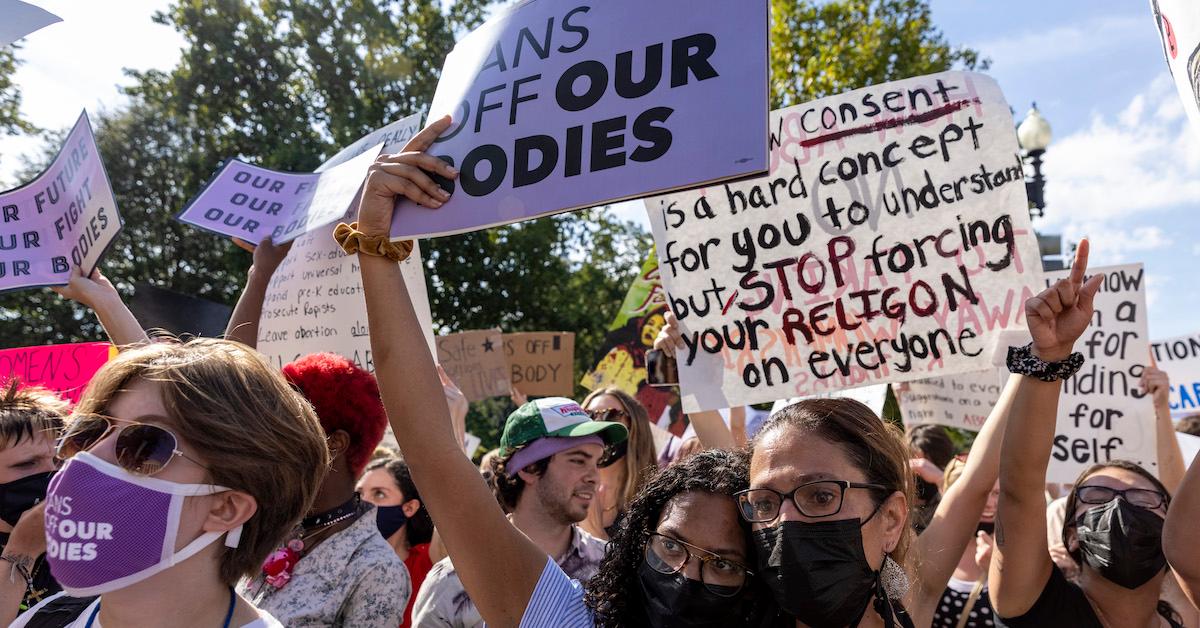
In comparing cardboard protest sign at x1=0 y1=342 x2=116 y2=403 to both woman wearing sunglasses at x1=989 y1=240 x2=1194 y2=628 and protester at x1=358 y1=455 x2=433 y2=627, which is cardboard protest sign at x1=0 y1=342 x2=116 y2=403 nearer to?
protester at x1=358 y1=455 x2=433 y2=627

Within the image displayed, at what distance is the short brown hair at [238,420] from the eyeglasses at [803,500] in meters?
1.02

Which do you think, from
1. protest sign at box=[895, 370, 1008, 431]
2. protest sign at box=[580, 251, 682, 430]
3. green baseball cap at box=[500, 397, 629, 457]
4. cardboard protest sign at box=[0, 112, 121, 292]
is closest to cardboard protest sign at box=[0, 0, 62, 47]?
cardboard protest sign at box=[0, 112, 121, 292]

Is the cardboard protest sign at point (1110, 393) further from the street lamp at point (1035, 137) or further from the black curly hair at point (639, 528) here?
the street lamp at point (1035, 137)

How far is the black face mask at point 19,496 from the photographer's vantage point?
9.89ft

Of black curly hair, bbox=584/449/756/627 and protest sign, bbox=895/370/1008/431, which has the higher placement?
protest sign, bbox=895/370/1008/431

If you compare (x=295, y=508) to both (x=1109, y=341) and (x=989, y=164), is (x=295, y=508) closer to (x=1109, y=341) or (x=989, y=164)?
(x=989, y=164)

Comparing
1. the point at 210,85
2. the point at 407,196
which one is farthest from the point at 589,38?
the point at 210,85

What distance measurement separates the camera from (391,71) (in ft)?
68.2

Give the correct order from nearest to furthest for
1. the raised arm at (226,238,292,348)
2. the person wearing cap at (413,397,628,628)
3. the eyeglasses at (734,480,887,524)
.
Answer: the eyeglasses at (734,480,887,524), the person wearing cap at (413,397,628,628), the raised arm at (226,238,292,348)

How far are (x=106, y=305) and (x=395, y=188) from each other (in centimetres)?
216

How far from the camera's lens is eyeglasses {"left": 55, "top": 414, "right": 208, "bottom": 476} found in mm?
1842

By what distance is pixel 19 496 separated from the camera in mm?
3023

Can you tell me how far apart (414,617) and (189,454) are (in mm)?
1652

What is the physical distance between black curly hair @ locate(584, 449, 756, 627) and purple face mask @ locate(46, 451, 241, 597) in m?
0.97
